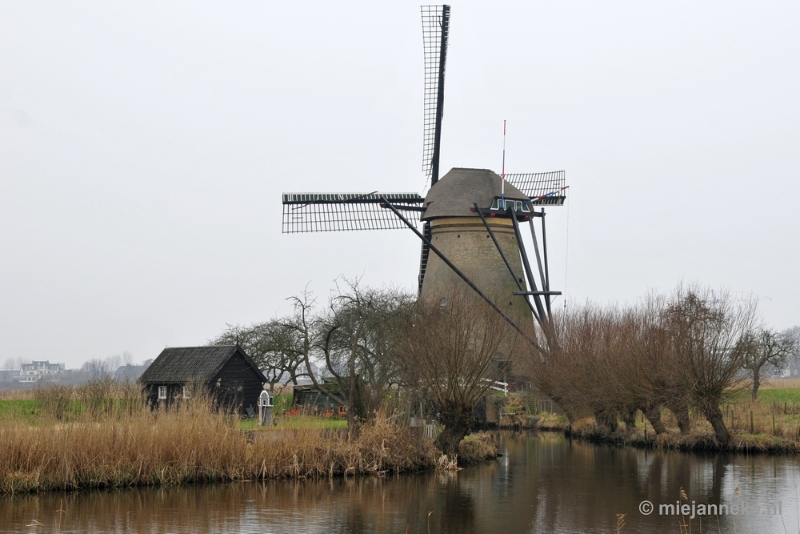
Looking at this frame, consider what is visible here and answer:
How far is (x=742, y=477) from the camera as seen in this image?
18.1 meters

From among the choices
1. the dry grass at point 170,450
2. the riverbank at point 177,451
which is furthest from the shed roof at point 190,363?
the riverbank at point 177,451

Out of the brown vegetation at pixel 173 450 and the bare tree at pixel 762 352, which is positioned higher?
the bare tree at pixel 762 352

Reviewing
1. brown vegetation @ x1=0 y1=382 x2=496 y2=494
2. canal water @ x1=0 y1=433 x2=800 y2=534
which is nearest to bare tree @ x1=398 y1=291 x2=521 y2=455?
brown vegetation @ x1=0 y1=382 x2=496 y2=494

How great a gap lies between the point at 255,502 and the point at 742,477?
9.15 m

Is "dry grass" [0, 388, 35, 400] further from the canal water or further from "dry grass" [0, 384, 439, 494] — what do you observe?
the canal water

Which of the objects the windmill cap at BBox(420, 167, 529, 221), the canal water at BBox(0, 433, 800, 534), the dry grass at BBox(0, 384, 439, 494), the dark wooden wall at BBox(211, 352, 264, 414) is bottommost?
the canal water at BBox(0, 433, 800, 534)

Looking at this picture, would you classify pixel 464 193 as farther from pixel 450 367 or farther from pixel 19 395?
pixel 19 395

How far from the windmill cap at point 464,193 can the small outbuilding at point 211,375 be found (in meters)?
9.78

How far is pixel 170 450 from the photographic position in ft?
54.4

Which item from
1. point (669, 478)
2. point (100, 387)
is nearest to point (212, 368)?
point (100, 387)

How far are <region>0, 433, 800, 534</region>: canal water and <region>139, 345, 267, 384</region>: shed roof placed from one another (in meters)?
9.23

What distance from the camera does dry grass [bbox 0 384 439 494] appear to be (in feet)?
50.6

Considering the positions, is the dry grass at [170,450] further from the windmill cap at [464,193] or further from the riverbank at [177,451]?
the windmill cap at [464,193]

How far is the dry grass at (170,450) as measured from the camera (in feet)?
50.6
